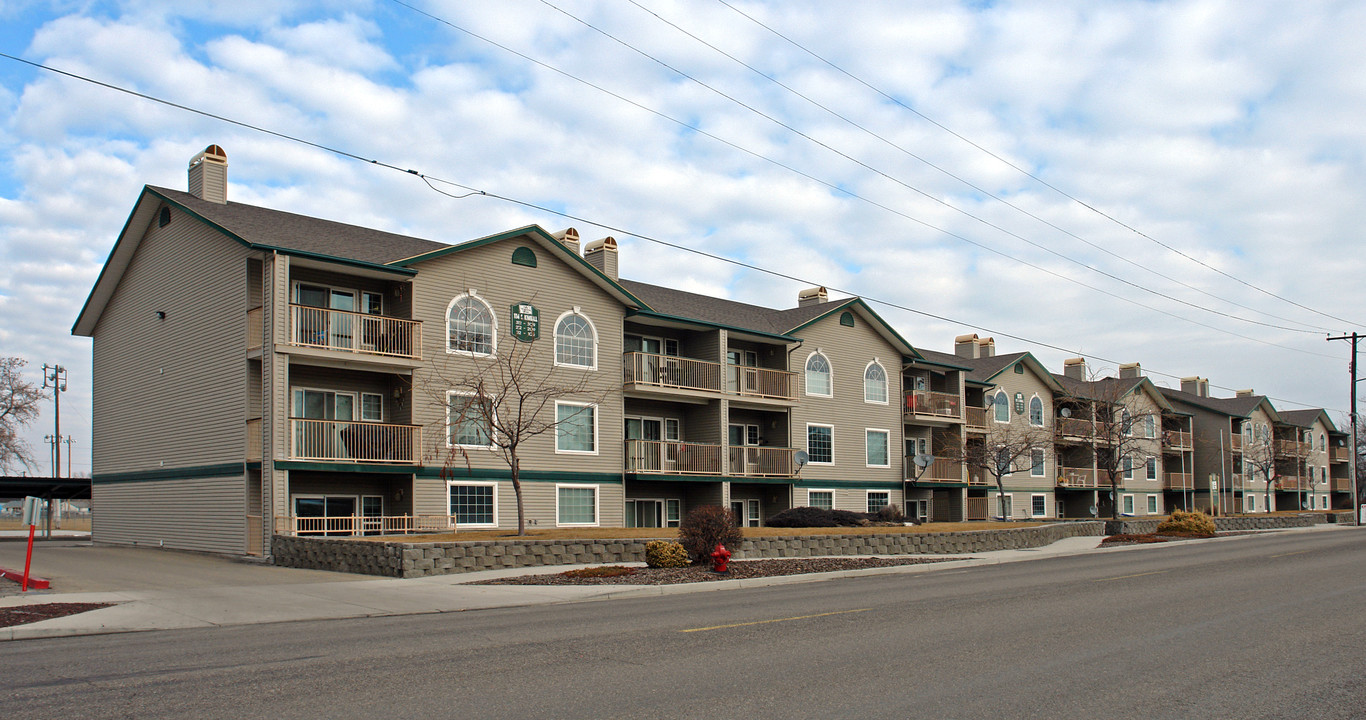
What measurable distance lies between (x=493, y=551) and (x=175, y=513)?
1117cm

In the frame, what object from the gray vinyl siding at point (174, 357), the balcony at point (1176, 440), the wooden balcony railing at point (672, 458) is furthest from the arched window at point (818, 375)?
the balcony at point (1176, 440)

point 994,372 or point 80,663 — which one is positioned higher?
point 994,372

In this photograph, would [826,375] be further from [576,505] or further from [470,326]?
[470,326]

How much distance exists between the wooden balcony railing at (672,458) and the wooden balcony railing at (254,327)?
11.6 m

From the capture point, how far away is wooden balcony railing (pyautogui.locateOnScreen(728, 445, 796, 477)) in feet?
116

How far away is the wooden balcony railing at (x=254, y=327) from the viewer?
24141 mm

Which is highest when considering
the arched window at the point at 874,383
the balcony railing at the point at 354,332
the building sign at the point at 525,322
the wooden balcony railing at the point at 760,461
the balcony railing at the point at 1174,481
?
the building sign at the point at 525,322

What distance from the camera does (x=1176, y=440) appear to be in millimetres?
63625

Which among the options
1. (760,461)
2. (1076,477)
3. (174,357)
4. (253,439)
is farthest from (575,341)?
(1076,477)

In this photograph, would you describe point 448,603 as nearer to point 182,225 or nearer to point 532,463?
point 532,463

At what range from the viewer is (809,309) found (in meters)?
40.3

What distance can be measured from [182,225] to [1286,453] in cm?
7387

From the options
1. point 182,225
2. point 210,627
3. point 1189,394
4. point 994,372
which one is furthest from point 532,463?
point 1189,394

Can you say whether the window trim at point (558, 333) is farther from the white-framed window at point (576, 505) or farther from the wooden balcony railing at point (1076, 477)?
the wooden balcony railing at point (1076, 477)
